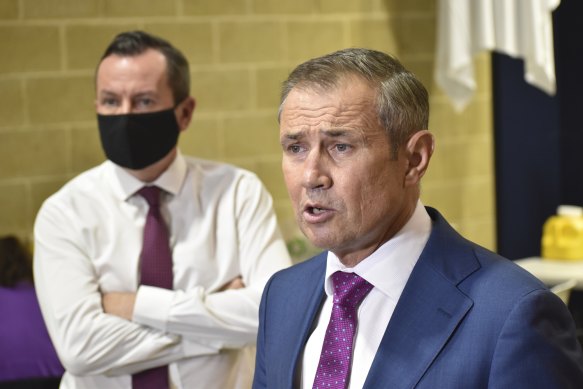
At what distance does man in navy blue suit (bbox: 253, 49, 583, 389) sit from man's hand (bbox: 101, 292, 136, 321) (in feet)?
2.94

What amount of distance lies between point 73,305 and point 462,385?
1.35 metres

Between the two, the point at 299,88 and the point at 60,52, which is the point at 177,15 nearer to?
the point at 60,52

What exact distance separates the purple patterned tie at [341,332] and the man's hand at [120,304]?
38.8 inches

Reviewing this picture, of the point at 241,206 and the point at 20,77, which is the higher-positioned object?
the point at 20,77

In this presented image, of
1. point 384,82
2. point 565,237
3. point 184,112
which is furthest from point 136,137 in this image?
point 565,237

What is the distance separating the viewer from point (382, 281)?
171 cm

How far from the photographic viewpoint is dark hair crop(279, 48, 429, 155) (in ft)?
5.51

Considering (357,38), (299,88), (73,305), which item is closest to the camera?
(299,88)

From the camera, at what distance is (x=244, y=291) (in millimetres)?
2643

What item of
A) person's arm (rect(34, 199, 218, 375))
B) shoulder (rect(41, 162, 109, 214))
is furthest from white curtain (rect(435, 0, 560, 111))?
person's arm (rect(34, 199, 218, 375))

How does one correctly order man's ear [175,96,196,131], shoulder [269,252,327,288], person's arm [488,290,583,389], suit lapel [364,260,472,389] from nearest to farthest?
1. person's arm [488,290,583,389]
2. suit lapel [364,260,472,389]
3. shoulder [269,252,327,288]
4. man's ear [175,96,196,131]

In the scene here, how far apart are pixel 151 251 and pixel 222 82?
1622 millimetres

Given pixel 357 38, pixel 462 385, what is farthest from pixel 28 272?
pixel 462 385

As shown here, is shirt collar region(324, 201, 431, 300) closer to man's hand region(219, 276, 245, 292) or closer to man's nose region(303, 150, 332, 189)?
man's nose region(303, 150, 332, 189)
